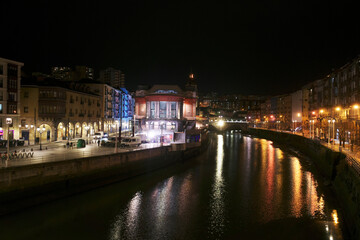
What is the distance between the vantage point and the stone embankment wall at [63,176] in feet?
80.6

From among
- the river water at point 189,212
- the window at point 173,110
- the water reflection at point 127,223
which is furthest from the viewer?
the window at point 173,110

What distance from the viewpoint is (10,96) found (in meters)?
47.2

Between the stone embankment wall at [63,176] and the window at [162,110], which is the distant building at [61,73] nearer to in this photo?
the window at [162,110]

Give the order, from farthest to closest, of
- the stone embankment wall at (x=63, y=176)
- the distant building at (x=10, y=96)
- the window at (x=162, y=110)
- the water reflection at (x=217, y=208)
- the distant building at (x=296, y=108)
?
the distant building at (x=296, y=108)
the window at (x=162, y=110)
the distant building at (x=10, y=96)
the stone embankment wall at (x=63, y=176)
the water reflection at (x=217, y=208)

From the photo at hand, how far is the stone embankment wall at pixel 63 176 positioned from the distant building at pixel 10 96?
877 inches

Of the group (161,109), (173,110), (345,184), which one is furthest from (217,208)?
(161,109)

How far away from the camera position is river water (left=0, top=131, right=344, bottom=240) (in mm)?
21719

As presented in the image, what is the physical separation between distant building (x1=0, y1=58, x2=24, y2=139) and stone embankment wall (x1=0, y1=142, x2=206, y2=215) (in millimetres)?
22271

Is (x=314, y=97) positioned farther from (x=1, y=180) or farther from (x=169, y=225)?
(x=1, y=180)

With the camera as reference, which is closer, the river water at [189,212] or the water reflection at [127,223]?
the water reflection at [127,223]

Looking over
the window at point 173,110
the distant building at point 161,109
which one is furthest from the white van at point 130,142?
the window at point 173,110

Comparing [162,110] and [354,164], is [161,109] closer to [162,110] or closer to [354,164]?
[162,110]

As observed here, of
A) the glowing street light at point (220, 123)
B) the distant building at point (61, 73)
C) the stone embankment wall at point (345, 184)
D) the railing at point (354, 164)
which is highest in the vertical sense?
the distant building at point (61, 73)

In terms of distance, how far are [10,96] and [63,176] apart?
2591cm
